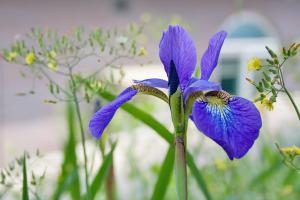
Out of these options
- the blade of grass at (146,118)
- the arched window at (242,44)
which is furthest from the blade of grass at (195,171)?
the arched window at (242,44)

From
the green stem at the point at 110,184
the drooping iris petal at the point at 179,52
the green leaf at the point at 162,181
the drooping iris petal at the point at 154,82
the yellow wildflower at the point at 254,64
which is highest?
the drooping iris petal at the point at 179,52

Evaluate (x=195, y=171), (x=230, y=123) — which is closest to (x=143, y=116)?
(x=195, y=171)

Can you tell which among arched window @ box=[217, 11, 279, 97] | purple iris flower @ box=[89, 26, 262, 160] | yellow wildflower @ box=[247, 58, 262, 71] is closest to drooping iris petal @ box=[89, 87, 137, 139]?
purple iris flower @ box=[89, 26, 262, 160]

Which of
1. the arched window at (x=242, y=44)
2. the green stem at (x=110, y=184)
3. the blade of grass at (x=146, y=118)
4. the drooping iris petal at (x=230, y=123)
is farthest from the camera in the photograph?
the arched window at (x=242, y=44)

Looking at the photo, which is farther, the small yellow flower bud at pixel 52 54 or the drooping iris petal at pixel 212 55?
the small yellow flower bud at pixel 52 54

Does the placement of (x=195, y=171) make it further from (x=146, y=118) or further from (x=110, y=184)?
(x=110, y=184)

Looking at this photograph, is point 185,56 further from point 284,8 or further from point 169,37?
point 284,8

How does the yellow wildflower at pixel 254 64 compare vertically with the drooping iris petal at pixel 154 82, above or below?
above

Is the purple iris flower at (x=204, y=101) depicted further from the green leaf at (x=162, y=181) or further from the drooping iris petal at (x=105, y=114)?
the green leaf at (x=162, y=181)

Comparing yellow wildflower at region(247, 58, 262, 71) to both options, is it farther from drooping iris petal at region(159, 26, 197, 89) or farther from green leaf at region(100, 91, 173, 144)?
green leaf at region(100, 91, 173, 144)
